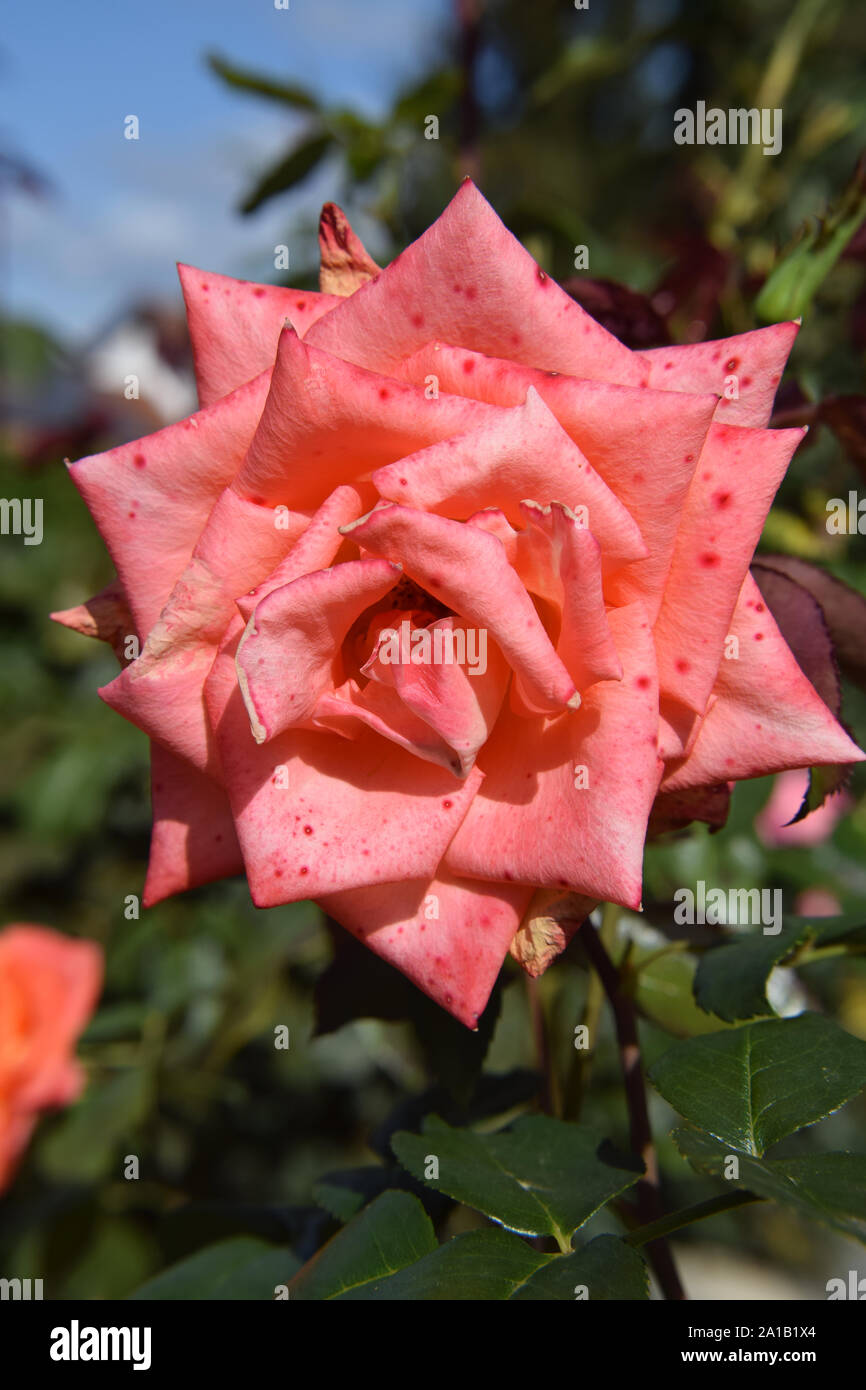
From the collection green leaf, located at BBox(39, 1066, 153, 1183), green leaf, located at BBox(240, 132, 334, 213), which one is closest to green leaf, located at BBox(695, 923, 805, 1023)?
green leaf, located at BBox(39, 1066, 153, 1183)

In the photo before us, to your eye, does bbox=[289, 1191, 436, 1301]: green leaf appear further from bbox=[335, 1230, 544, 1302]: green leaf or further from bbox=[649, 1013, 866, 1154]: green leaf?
A: bbox=[649, 1013, 866, 1154]: green leaf

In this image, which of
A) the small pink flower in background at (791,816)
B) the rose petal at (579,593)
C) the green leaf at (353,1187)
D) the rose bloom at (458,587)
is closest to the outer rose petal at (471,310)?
the rose bloom at (458,587)

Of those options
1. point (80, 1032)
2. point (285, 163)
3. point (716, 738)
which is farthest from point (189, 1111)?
point (285, 163)

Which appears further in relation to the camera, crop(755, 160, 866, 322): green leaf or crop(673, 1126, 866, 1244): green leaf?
crop(755, 160, 866, 322): green leaf

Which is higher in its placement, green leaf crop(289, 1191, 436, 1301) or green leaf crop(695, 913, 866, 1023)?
green leaf crop(695, 913, 866, 1023)

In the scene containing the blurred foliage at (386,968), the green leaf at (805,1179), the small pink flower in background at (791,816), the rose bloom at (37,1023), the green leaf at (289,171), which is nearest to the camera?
the green leaf at (805,1179)

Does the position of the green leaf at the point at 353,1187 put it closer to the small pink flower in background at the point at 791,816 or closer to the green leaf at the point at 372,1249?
the green leaf at the point at 372,1249
